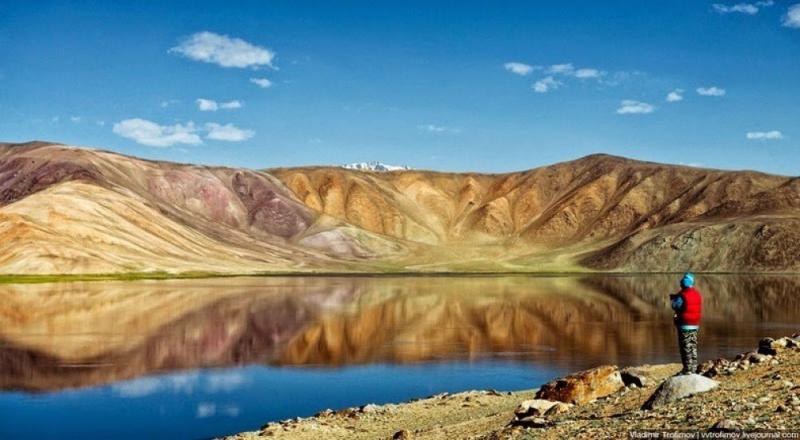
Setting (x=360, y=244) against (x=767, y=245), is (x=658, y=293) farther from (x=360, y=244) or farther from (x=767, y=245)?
(x=360, y=244)

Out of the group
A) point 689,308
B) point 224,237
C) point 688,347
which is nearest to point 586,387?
point 688,347

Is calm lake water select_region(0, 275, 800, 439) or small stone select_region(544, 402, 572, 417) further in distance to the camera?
calm lake water select_region(0, 275, 800, 439)

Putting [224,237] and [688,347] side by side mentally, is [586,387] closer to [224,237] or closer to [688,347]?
[688,347]

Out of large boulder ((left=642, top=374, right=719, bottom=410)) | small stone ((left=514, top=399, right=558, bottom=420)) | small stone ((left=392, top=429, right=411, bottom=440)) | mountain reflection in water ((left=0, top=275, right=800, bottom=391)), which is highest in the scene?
large boulder ((left=642, top=374, right=719, bottom=410))

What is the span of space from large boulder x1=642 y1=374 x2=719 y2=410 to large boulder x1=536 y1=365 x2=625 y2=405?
3975 mm

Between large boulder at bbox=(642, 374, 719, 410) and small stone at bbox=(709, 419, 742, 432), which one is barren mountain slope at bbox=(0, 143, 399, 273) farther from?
small stone at bbox=(709, 419, 742, 432)

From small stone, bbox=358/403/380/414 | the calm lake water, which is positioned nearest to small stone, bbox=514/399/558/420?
small stone, bbox=358/403/380/414

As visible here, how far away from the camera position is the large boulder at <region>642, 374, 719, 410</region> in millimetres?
14047

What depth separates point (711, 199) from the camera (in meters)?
197

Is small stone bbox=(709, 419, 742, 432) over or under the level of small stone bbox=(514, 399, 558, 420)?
over

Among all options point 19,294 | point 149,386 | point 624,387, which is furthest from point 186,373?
point 19,294

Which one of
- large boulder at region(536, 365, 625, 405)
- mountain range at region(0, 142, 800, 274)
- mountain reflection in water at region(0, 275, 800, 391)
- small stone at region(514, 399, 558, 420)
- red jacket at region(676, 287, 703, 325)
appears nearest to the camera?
small stone at region(514, 399, 558, 420)

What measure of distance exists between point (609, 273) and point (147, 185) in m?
111

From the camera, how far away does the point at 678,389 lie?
14.2m
